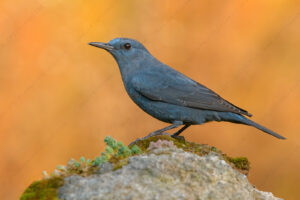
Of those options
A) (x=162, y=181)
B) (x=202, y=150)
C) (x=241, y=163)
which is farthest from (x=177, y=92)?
(x=162, y=181)

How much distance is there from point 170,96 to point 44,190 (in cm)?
313

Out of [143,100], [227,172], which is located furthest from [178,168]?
[143,100]

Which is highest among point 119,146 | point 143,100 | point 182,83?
point 182,83

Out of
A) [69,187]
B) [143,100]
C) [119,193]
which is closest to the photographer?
[119,193]

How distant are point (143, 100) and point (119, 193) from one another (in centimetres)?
304

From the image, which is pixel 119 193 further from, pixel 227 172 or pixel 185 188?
pixel 227 172

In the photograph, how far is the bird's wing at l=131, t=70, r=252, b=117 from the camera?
20.6 feet

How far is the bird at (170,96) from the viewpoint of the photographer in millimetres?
6246

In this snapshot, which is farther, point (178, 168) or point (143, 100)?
point (143, 100)

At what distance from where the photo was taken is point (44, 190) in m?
3.62

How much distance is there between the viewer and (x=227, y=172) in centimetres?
412

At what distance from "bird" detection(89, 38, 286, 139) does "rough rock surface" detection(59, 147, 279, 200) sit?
208 centimetres

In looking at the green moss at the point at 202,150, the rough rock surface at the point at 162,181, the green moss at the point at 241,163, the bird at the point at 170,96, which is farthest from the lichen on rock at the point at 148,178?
the bird at the point at 170,96

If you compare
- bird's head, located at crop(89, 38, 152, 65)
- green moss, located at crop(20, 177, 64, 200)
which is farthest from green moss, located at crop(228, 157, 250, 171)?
green moss, located at crop(20, 177, 64, 200)
